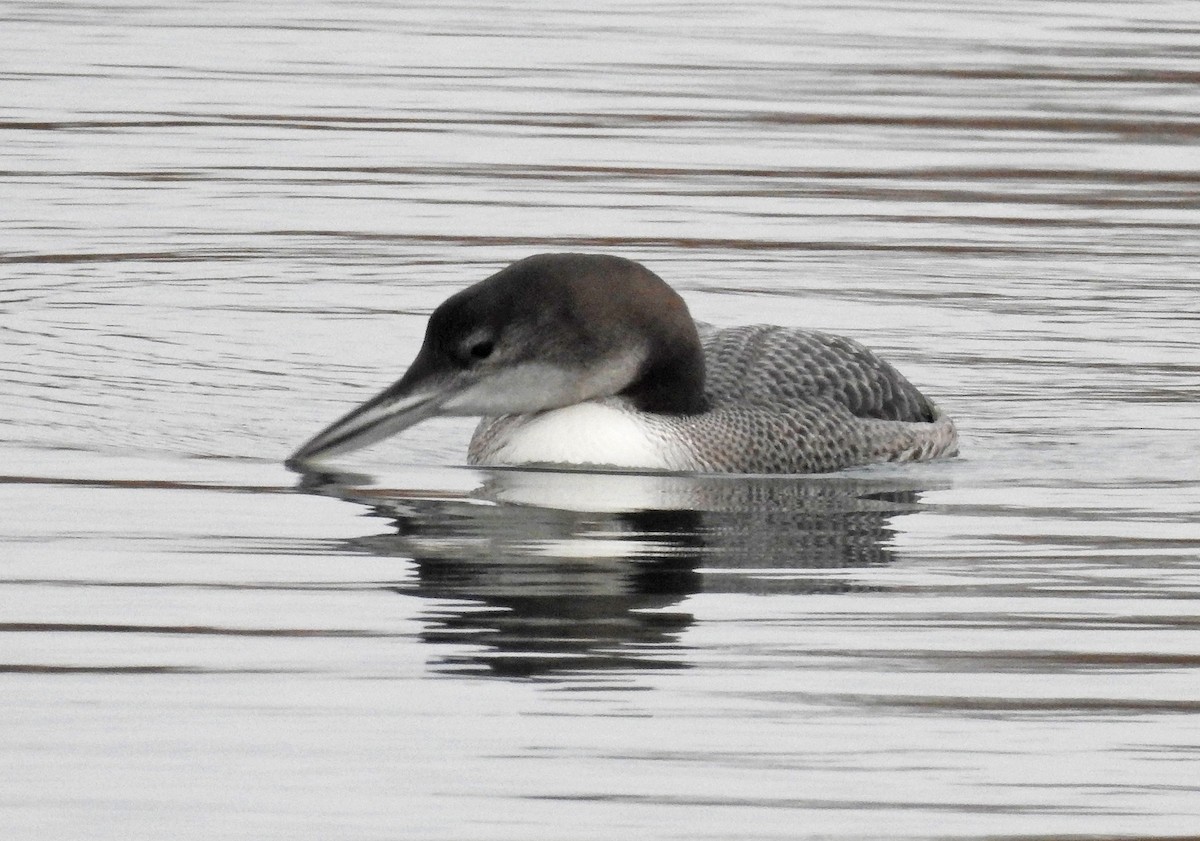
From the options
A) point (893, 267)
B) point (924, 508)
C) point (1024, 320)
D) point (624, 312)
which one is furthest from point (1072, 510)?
point (893, 267)

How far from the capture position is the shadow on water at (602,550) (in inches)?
236

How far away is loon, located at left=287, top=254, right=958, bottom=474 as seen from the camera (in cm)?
815

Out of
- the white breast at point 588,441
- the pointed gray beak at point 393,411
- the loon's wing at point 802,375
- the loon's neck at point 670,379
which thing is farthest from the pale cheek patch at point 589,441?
the loon's wing at point 802,375

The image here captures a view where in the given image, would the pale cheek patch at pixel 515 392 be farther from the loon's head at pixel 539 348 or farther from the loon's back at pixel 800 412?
the loon's back at pixel 800 412

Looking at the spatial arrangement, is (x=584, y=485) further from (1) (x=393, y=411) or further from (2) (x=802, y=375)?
(2) (x=802, y=375)

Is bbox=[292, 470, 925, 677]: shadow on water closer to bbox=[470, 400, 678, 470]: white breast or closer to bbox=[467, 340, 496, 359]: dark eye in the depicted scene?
bbox=[470, 400, 678, 470]: white breast

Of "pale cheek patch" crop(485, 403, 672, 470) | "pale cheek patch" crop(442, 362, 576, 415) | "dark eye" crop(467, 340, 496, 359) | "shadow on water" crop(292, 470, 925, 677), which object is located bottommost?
"shadow on water" crop(292, 470, 925, 677)

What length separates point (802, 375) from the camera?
8953mm

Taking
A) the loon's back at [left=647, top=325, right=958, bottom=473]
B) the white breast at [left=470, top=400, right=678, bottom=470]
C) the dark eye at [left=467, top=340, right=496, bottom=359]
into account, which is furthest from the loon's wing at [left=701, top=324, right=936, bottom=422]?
the dark eye at [left=467, top=340, right=496, bottom=359]

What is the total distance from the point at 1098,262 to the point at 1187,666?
724cm

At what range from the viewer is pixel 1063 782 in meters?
5.02

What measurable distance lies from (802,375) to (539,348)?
1.08 meters

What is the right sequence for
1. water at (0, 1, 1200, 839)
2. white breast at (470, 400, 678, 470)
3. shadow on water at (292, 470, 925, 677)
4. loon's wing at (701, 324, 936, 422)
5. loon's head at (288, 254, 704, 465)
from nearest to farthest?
water at (0, 1, 1200, 839) < shadow on water at (292, 470, 925, 677) < loon's head at (288, 254, 704, 465) < white breast at (470, 400, 678, 470) < loon's wing at (701, 324, 936, 422)

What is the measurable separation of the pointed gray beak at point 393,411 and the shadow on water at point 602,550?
11cm
